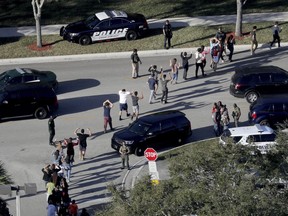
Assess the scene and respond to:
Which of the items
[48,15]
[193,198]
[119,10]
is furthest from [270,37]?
[193,198]

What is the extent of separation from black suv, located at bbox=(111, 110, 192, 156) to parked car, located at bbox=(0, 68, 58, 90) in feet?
20.4

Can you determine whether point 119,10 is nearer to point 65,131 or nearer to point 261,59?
point 261,59

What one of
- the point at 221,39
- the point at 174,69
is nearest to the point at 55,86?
the point at 174,69

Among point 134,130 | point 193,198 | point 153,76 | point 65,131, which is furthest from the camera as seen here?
point 153,76

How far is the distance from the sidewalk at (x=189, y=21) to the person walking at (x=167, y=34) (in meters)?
3.13

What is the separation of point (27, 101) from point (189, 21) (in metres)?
15.1

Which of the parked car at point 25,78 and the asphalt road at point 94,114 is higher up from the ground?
the parked car at point 25,78

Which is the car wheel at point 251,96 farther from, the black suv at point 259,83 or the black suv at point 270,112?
the black suv at point 270,112

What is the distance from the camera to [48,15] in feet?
166

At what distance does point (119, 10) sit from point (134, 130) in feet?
60.5

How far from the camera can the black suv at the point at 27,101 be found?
119 feet

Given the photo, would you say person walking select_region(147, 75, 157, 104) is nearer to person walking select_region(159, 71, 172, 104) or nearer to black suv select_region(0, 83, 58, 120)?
person walking select_region(159, 71, 172, 104)

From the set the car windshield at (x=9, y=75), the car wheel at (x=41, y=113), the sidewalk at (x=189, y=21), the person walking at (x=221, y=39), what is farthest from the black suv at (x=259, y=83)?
the sidewalk at (x=189, y=21)

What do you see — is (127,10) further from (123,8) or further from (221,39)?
(221,39)
